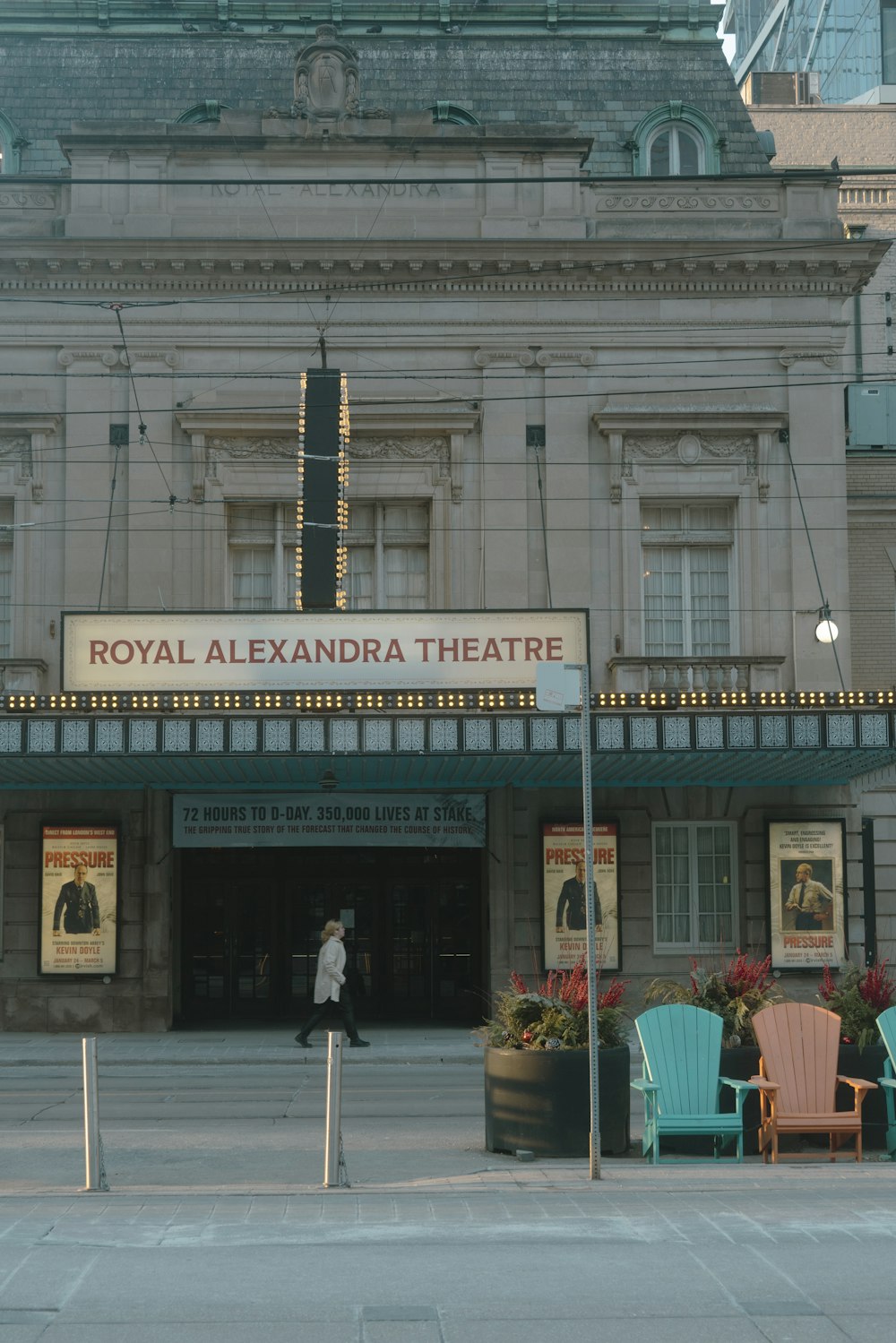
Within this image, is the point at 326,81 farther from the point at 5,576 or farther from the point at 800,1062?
the point at 800,1062

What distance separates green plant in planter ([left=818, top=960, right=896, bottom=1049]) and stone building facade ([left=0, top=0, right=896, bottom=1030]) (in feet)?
35.1

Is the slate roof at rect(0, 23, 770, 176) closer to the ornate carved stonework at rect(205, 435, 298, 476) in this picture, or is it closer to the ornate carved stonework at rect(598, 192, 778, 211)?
the ornate carved stonework at rect(598, 192, 778, 211)

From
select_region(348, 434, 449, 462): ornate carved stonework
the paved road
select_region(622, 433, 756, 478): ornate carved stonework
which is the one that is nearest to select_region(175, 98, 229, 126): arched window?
select_region(348, 434, 449, 462): ornate carved stonework

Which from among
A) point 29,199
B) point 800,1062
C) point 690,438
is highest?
point 29,199

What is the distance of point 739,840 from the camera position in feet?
85.4

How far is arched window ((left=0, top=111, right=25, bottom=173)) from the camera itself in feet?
92.7

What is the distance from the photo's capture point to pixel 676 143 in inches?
1128

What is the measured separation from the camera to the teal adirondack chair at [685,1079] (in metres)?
13.0

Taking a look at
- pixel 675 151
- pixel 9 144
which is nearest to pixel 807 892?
pixel 675 151

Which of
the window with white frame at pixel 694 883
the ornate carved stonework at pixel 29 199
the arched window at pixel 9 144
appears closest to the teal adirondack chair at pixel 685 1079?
the window with white frame at pixel 694 883

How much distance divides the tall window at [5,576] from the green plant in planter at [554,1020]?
47.2 ft

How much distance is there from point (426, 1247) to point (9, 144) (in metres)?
23.6

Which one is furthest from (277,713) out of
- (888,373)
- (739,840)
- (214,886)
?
(888,373)

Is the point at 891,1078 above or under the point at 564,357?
under
